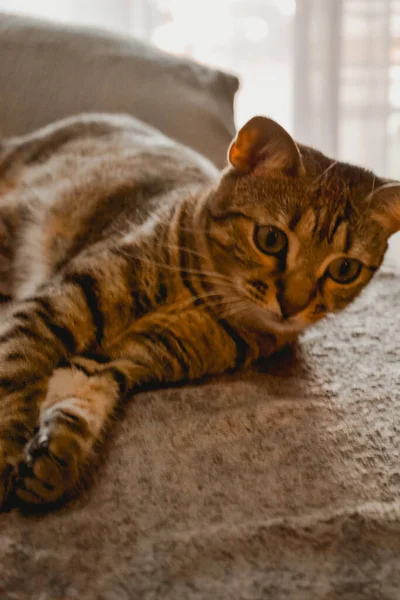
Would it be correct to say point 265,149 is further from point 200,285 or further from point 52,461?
point 52,461

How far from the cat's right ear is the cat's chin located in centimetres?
23

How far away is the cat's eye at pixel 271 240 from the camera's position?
0.97 metres

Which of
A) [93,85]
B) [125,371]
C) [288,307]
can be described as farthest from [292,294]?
[93,85]

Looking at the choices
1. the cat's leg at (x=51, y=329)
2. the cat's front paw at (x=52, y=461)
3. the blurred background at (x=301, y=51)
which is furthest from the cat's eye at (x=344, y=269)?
the blurred background at (x=301, y=51)

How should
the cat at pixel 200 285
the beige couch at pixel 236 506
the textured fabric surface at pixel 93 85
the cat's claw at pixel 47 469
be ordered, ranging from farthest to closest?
the textured fabric surface at pixel 93 85 < the cat at pixel 200 285 < the cat's claw at pixel 47 469 < the beige couch at pixel 236 506

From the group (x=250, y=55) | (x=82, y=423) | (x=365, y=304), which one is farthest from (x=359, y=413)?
(x=250, y=55)

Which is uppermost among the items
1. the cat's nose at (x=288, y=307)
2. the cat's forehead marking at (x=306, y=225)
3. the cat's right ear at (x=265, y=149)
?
the cat's right ear at (x=265, y=149)

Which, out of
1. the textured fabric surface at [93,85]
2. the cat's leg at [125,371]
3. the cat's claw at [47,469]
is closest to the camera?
the cat's claw at [47,469]

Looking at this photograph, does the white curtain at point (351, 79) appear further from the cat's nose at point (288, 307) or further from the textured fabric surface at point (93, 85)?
the cat's nose at point (288, 307)

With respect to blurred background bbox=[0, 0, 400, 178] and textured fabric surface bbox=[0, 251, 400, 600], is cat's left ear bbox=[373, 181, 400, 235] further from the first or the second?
blurred background bbox=[0, 0, 400, 178]

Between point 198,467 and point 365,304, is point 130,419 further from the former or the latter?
point 365,304

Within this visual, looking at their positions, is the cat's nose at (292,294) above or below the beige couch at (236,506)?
above

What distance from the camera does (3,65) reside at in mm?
1706

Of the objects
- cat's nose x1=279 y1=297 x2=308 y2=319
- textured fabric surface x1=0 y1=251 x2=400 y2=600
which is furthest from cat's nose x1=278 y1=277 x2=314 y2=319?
textured fabric surface x1=0 y1=251 x2=400 y2=600
